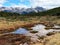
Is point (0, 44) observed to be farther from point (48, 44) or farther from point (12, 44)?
point (48, 44)

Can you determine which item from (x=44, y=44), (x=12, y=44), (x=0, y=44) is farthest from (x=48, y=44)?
(x=0, y=44)

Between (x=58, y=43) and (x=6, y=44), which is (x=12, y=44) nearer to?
(x=6, y=44)

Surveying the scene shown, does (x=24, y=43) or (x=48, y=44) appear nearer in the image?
(x=48, y=44)

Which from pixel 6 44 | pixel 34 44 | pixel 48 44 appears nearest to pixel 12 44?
pixel 6 44

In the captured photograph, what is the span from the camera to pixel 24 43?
3234cm

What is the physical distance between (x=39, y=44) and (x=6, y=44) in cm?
523

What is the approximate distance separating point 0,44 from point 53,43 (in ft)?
27.5

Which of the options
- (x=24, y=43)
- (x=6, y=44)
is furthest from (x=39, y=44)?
(x=6, y=44)

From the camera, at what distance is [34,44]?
31031mm

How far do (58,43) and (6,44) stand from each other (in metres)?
8.19

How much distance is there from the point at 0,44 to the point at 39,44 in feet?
20.3

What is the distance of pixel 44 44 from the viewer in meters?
30.7

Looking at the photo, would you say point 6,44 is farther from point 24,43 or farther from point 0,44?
point 24,43

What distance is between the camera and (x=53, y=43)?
1198 inches
